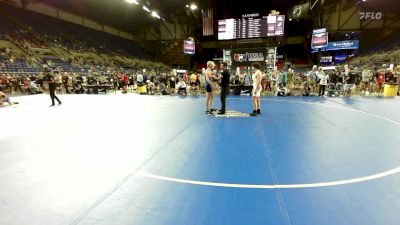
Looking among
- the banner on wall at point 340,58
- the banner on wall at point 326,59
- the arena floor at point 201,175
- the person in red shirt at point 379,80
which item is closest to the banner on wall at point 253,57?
the person in red shirt at point 379,80

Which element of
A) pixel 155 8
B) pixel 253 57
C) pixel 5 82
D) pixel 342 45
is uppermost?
pixel 155 8

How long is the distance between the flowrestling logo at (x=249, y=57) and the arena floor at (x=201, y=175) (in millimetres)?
14008

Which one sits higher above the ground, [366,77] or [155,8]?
[155,8]

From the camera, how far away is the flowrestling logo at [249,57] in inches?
791

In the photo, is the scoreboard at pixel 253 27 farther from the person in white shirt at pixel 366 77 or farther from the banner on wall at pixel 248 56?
the person in white shirt at pixel 366 77

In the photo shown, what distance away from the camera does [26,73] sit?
69.2 feet

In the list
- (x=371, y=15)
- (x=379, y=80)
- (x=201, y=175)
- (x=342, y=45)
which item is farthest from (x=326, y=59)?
(x=201, y=175)

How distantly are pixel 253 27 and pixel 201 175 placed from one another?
25557mm

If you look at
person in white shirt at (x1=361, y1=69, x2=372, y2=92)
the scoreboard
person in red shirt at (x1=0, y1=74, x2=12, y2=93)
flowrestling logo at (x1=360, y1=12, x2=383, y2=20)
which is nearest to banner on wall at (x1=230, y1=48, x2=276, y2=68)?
person in white shirt at (x1=361, y1=69, x2=372, y2=92)

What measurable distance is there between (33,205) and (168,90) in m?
16.3

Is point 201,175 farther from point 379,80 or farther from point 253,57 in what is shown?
point 253,57

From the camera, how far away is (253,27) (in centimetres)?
2666

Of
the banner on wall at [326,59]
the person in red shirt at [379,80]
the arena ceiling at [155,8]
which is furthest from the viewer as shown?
the banner on wall at [326,59]

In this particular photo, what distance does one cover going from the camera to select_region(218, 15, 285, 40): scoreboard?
25.3m
